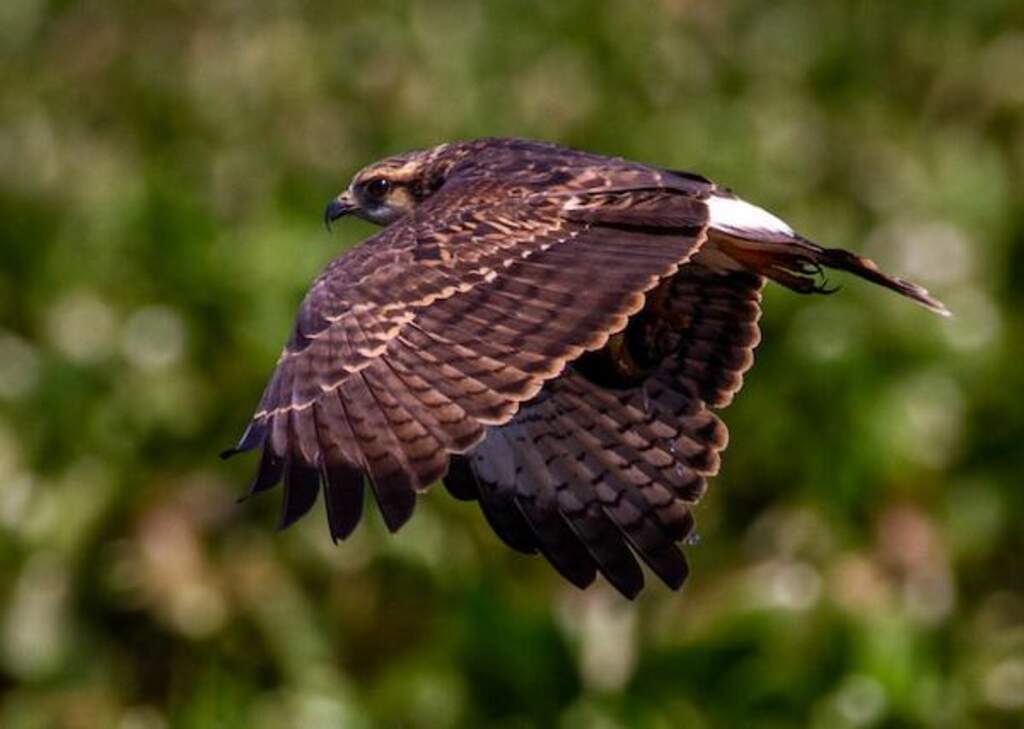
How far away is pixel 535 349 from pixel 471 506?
2877 mm

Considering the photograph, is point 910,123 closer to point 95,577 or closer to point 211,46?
point 211,46

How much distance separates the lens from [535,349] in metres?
4.80

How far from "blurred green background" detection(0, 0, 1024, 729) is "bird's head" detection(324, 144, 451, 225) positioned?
4.28 feet

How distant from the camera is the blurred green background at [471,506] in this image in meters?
6.86

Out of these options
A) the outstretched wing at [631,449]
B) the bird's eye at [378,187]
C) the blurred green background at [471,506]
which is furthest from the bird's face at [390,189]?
the blurred green background at [471,506]

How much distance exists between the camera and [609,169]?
17.4ft

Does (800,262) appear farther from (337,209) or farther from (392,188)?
(337,209)

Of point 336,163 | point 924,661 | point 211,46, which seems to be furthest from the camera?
point 211,46

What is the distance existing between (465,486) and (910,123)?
19.0 feet

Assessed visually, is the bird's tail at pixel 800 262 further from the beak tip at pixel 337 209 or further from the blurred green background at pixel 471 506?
the blurred green background at pixel 471 506

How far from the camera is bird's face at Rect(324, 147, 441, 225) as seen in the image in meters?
5.71

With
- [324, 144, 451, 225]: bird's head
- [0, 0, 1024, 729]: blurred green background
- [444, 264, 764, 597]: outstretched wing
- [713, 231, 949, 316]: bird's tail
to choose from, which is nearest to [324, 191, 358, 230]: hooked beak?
[324, 144, 451, 225]: bird's head

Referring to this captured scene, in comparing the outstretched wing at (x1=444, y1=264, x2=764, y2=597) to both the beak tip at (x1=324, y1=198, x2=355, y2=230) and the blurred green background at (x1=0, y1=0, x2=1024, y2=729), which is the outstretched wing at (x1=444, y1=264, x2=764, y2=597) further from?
the blurred green background at (x1=0, y1=0, x2=1024, y2=729)

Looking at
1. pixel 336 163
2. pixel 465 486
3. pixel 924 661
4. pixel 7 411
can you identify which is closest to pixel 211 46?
pixel 336 163
